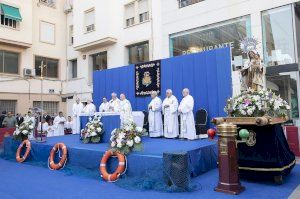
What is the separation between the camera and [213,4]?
1164 centimetres

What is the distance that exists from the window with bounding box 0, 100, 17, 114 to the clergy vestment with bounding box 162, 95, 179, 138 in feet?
36.1

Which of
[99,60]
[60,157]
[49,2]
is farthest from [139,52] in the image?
[60,157]

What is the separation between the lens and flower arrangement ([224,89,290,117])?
5008 mm

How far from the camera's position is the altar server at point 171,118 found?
8977mm

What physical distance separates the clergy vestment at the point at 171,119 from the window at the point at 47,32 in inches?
478

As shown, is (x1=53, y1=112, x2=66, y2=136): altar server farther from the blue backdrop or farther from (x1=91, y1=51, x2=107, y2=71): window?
(x1=91, y1=51, x2=107, y2=71): window

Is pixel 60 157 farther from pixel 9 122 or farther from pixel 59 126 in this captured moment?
pixel 9 122

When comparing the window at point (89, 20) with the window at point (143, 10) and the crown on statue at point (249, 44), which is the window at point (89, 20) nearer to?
the window at point (143, 10)

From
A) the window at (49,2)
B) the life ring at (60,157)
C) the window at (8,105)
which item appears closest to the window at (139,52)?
the window at (49,2)

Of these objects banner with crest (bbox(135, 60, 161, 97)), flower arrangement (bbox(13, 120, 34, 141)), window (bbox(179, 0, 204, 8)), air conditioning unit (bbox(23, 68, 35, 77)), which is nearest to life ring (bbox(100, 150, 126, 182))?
flower arrangement (bbox(13, 120, 34, 141))

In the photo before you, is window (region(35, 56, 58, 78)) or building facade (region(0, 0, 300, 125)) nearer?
building facade (region(0, 0, 300, 125))

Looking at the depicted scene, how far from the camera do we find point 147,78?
11.5 m

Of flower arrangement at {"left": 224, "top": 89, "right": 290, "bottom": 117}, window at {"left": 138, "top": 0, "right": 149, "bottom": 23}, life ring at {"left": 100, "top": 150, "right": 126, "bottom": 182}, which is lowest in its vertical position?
life ring at {"left": 100, "top": 150, "right": 126, "bottom": 182}

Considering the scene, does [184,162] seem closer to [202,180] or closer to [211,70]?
[202,180]
